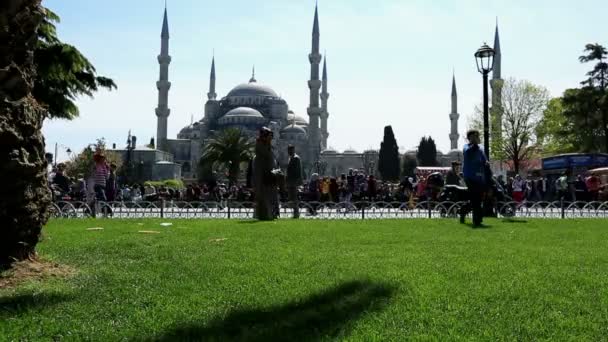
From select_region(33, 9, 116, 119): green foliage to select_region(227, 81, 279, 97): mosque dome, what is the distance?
77.8 metres

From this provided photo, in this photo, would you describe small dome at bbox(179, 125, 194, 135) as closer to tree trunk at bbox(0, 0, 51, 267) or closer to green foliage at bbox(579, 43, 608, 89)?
green foliage at bbox(579, 43, 608, 89)

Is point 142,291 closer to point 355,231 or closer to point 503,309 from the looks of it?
point 503,309

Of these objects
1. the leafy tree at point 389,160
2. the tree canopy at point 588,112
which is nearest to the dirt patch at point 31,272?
the tree canopy at point 588,112

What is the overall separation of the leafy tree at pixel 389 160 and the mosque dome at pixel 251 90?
32.1m

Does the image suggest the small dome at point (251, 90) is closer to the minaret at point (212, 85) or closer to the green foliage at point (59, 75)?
the minaret at point (212, 85)

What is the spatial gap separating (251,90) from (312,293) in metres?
89.9

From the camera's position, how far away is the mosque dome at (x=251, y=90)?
92000mm

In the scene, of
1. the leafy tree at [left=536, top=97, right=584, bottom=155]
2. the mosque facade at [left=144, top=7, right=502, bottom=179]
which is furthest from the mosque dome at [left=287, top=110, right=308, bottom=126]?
the leafy tree at [left=536, top=97, right=584, bottom=155]

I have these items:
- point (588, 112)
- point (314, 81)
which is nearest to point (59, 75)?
point (588, 112)

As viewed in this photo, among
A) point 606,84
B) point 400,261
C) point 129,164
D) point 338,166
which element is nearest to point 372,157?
point 338,166

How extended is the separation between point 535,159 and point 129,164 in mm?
31018

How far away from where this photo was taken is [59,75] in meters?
12.2

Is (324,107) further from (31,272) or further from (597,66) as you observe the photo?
(31,272)

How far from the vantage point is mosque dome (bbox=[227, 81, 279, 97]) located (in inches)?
3622
